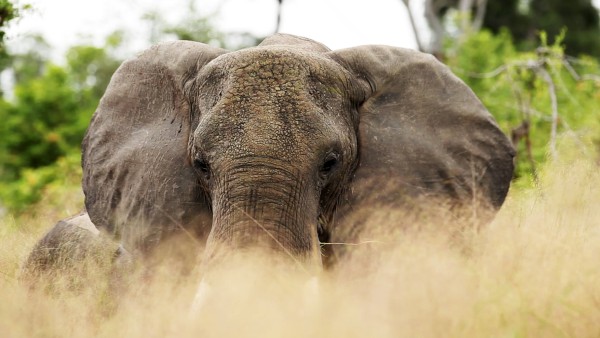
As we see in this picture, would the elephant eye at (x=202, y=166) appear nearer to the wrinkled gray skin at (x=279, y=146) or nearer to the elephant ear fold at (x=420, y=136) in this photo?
the wrinkled gray skin at (x=279, y=146)

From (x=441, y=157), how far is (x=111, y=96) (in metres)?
1.82

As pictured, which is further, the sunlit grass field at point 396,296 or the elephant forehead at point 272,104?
the elephant forehead at point 272,104

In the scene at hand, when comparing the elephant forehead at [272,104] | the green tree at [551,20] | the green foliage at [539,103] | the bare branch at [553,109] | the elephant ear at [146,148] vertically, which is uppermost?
the elephant forehead at [272,104]

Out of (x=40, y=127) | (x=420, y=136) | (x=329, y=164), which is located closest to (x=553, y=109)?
(x=420, y=136)

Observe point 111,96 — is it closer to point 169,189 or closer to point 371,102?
point 169,189

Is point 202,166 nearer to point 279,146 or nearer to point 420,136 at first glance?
point 279,146

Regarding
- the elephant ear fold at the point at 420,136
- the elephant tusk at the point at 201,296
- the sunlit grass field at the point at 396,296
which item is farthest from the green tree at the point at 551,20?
the elephant tusk at the point at 201,296

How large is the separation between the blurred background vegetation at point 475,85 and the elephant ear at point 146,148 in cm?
181

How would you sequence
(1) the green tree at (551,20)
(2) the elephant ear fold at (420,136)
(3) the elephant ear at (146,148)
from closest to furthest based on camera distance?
1. (3) the elephant ear at (146,148)
2. (2) the elephant ear fold at (420,136)
3. (1) the green tree at (551,20)

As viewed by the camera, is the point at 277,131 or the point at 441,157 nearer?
the point at 277,131

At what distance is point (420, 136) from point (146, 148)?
4.68ft

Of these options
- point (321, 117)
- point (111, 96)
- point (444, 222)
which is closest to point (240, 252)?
point (321, 117)

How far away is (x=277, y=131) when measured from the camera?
14.4 feet

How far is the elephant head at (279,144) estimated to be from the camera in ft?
14.3
